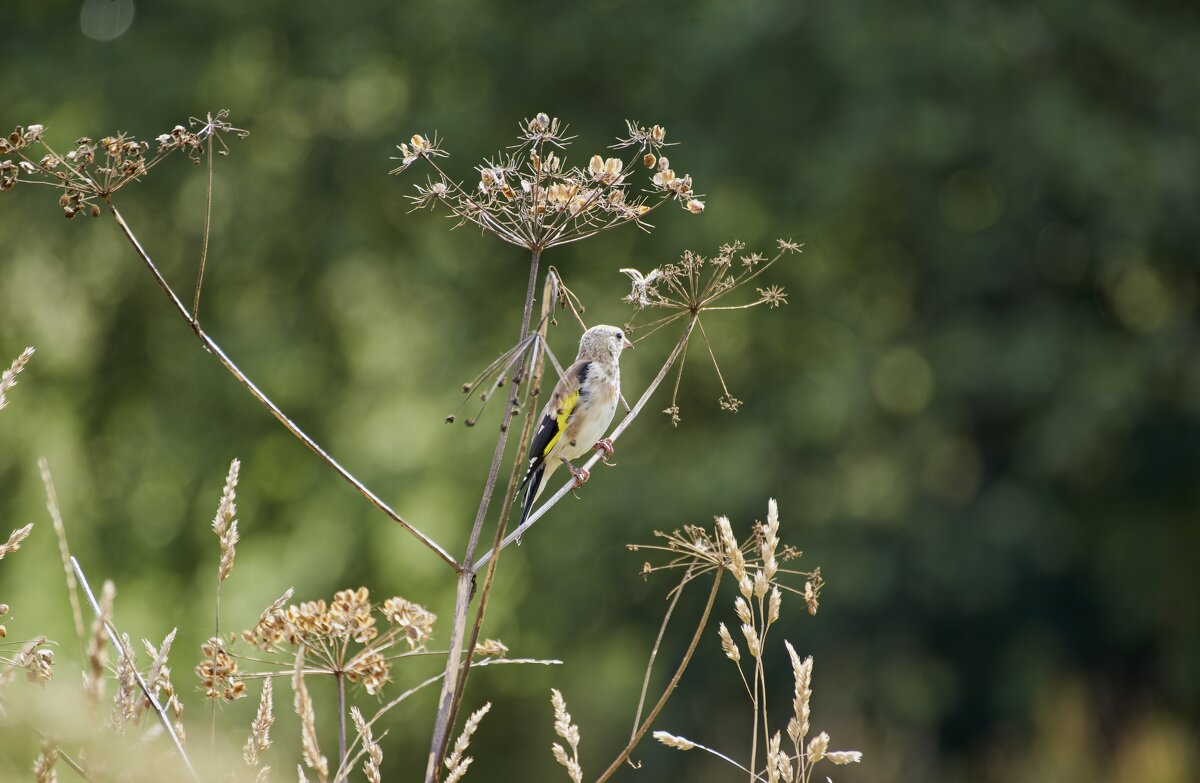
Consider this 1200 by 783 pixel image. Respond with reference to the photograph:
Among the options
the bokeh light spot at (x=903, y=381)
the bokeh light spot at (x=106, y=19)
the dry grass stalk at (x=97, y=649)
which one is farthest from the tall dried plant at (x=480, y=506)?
the bokeh light spot at (x=106, y=19)

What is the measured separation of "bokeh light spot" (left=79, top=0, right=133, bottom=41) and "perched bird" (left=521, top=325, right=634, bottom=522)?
8.57m

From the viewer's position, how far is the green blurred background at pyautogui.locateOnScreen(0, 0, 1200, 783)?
10.1 metres

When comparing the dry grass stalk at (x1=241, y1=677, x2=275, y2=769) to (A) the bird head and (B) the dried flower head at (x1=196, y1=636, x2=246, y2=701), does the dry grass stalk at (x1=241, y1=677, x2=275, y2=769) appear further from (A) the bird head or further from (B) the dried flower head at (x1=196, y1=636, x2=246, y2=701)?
(A) the bird head

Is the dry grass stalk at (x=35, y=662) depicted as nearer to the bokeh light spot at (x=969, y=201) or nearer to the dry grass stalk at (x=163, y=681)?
the dry grass stalk at (x=163, y=681)

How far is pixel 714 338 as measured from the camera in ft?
34.8

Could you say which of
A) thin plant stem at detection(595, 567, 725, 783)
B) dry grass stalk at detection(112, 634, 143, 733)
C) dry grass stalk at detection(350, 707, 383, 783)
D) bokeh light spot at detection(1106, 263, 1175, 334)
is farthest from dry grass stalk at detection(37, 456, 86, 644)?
bokeh light spot at detection(1106, 263, 1175, 334)

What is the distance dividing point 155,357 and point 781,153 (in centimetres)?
551

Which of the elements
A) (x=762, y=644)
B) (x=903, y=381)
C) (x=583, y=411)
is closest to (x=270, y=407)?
(x=762, y=644)

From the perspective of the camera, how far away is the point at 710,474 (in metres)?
9.95

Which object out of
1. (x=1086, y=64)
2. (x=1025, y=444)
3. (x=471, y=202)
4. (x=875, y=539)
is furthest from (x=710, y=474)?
(x=471, y=202)

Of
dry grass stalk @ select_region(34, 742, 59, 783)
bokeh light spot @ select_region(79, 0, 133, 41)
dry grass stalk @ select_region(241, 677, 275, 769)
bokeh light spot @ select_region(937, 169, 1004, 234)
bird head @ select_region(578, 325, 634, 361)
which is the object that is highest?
bokeh light spot @ select_region(79, 0, 133, 41)

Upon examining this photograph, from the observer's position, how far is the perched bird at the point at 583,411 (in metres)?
3.84

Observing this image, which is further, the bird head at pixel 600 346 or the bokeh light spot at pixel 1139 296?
the bokeh light spot at pixel 1139 296

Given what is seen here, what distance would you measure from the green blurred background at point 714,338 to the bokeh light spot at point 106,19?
7.4 inches
